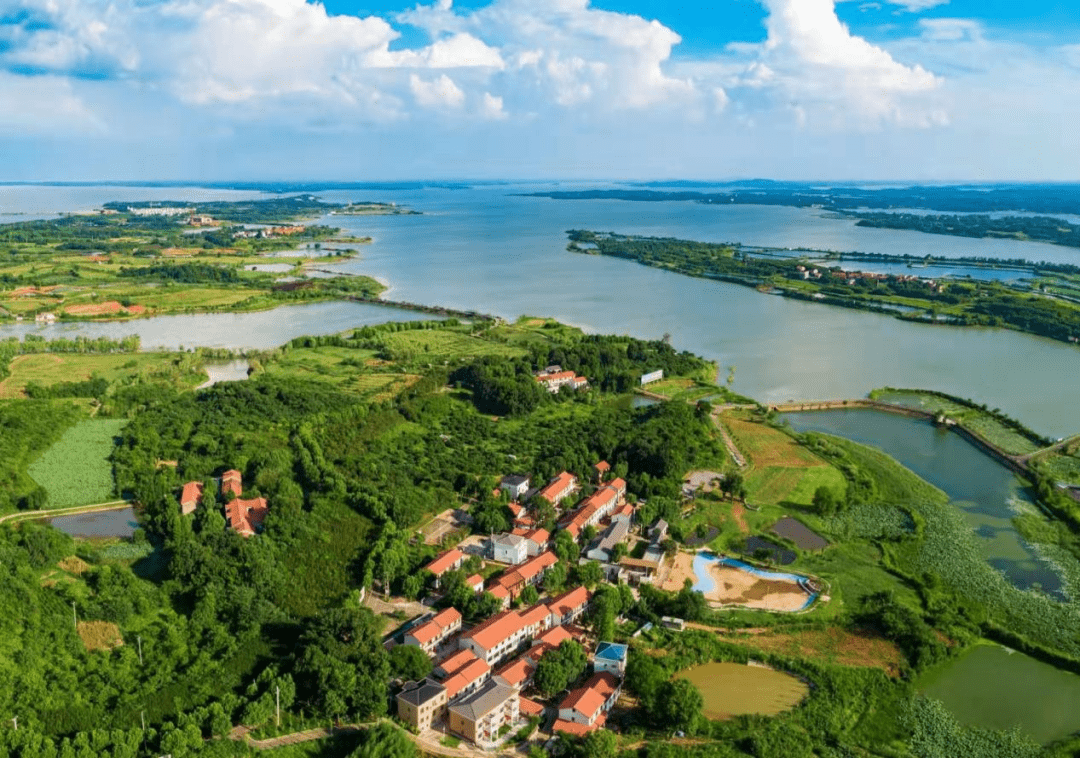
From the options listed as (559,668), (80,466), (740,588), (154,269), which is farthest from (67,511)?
(154,269)

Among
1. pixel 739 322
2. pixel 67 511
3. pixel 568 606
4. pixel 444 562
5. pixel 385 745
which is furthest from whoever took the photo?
pixel 739 322

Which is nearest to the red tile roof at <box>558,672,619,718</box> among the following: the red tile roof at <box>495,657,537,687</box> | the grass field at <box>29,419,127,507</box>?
the red tile roof at <box>495,657,537,687</box>

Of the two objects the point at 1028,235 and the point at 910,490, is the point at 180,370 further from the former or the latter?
the point at 1028,235

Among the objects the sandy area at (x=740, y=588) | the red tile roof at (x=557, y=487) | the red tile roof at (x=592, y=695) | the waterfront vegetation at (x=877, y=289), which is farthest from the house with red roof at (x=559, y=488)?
the waterfront vegetation at (x=877, y=289)

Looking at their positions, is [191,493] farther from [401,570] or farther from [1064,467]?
[1064,467]

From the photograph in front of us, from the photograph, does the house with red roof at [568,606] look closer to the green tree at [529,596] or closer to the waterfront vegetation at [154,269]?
the green tree at [529,596]

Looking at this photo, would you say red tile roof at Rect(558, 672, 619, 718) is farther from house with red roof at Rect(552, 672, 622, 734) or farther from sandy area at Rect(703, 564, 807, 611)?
sandy area at Rect(703, 564, 807, 611)

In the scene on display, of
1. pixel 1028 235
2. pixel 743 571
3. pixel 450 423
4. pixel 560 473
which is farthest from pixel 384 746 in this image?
pixel 1028 235
